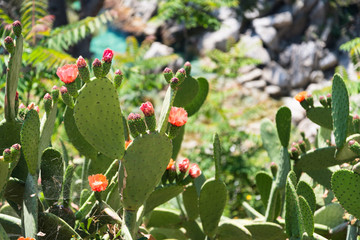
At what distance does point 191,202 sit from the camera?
1355 mm

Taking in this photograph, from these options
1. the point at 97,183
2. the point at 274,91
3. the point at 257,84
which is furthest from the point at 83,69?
the point at 257,84

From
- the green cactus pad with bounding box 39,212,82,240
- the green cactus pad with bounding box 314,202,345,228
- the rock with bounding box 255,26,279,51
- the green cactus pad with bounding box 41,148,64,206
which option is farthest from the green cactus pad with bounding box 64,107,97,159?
the rock with bounding box 255,26,279,51

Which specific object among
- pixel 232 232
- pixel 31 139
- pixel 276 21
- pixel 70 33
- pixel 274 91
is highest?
pixel 31 139

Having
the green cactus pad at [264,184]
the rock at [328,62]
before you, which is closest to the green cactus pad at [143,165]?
the green cactus pad at [264,184]

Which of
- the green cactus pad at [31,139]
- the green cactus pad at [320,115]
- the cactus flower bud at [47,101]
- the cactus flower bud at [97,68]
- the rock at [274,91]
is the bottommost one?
the rock at [274,91]

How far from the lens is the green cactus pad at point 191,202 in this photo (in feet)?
4.41

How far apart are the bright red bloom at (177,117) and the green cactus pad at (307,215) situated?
1.05ft

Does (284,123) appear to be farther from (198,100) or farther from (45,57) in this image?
(45,57)

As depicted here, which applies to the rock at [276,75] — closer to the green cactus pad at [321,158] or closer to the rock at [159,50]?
the rock at [159,50]

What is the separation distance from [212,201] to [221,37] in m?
10.9

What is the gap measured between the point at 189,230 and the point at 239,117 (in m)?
4.08

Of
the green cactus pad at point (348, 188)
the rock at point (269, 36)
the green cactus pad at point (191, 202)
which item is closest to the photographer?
the green cactus pad at point (348, 188)

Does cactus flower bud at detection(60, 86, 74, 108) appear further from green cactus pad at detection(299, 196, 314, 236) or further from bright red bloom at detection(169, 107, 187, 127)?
green cactus pad at detection(299, 196, 314, 236)

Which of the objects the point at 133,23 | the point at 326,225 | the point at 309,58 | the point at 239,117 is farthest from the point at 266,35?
the point at 326,225
